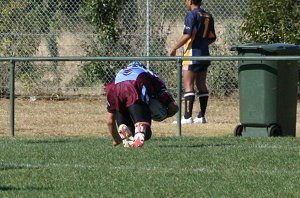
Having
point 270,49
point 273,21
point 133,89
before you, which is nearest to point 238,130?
point 270,49

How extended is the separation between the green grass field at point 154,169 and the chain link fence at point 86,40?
703cm

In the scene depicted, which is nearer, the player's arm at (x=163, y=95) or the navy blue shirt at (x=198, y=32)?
the player's arm at (x=163, y=95)

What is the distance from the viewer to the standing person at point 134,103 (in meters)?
12.0

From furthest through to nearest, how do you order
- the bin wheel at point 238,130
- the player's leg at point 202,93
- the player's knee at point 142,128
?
the player's leg at point 202,93 < the bin wheel at point 238,130 < the player's knee at point 142,128

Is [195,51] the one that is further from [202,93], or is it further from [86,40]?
[86,40]

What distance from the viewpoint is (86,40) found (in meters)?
21.2

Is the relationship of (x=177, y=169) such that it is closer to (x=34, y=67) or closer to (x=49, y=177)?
(x=49, y=177)

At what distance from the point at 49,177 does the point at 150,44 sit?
11.1 m

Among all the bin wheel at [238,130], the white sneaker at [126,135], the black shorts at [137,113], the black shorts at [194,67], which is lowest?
the bin wheel at [238,130]

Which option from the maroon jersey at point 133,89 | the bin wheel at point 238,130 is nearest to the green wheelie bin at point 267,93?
the bin wheel at point 238,130

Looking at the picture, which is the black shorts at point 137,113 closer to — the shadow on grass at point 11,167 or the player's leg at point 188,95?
the shadow on grass at point 11,167

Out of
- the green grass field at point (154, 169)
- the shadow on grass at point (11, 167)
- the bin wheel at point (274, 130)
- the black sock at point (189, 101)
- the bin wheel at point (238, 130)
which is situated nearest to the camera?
the green grass field at point (154, 169)

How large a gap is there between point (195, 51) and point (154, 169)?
7.12m

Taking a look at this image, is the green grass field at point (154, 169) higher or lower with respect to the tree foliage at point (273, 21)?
lower
